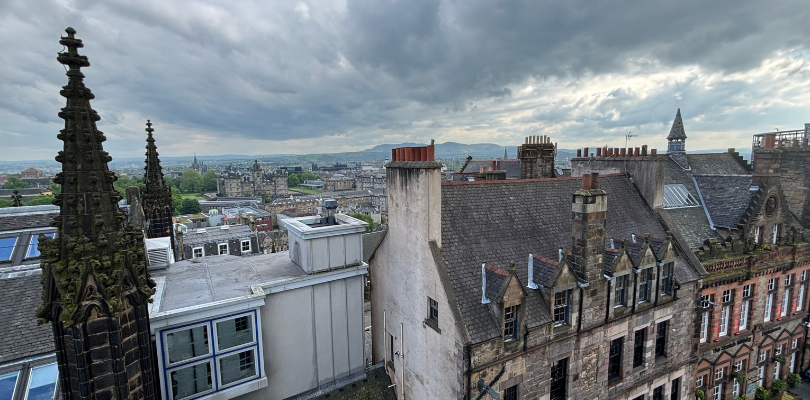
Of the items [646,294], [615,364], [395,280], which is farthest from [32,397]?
[646,294]

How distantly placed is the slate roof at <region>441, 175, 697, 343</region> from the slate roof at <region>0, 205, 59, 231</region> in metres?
19.6

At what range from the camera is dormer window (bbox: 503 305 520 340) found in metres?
13.7

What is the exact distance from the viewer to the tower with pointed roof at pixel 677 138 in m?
41.3

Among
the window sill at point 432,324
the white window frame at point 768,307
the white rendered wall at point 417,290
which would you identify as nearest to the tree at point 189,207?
the white rendered wall at point 417,290

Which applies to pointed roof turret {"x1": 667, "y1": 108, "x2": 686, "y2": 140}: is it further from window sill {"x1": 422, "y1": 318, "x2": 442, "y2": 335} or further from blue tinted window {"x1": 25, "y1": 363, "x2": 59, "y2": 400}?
blue tinted window {"x1": 25, "y1": 363, "x2": 59, "y2": 400}

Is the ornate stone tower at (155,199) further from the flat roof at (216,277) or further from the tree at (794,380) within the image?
the tree at (794,380)

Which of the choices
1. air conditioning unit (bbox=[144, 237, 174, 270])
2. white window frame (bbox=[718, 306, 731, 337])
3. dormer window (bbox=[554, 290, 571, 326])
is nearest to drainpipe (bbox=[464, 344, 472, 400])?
dormer window (bbox=[554, 290, 571, 326])

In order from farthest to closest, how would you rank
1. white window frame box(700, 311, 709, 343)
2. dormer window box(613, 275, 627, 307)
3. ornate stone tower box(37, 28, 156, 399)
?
1. white window frame box(700, 311, 709, 343)
2. dormer window box(613, 275, 627, 307)
3. ornate stone tower box(37, 28, 156, 399)

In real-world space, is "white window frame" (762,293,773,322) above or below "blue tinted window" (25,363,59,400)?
below

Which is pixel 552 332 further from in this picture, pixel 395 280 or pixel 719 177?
pixel 719 177

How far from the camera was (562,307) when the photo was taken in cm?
1499

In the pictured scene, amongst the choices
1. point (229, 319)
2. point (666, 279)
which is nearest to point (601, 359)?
point (666, 279)

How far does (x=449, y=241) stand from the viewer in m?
14.9

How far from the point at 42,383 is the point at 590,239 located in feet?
63.3
